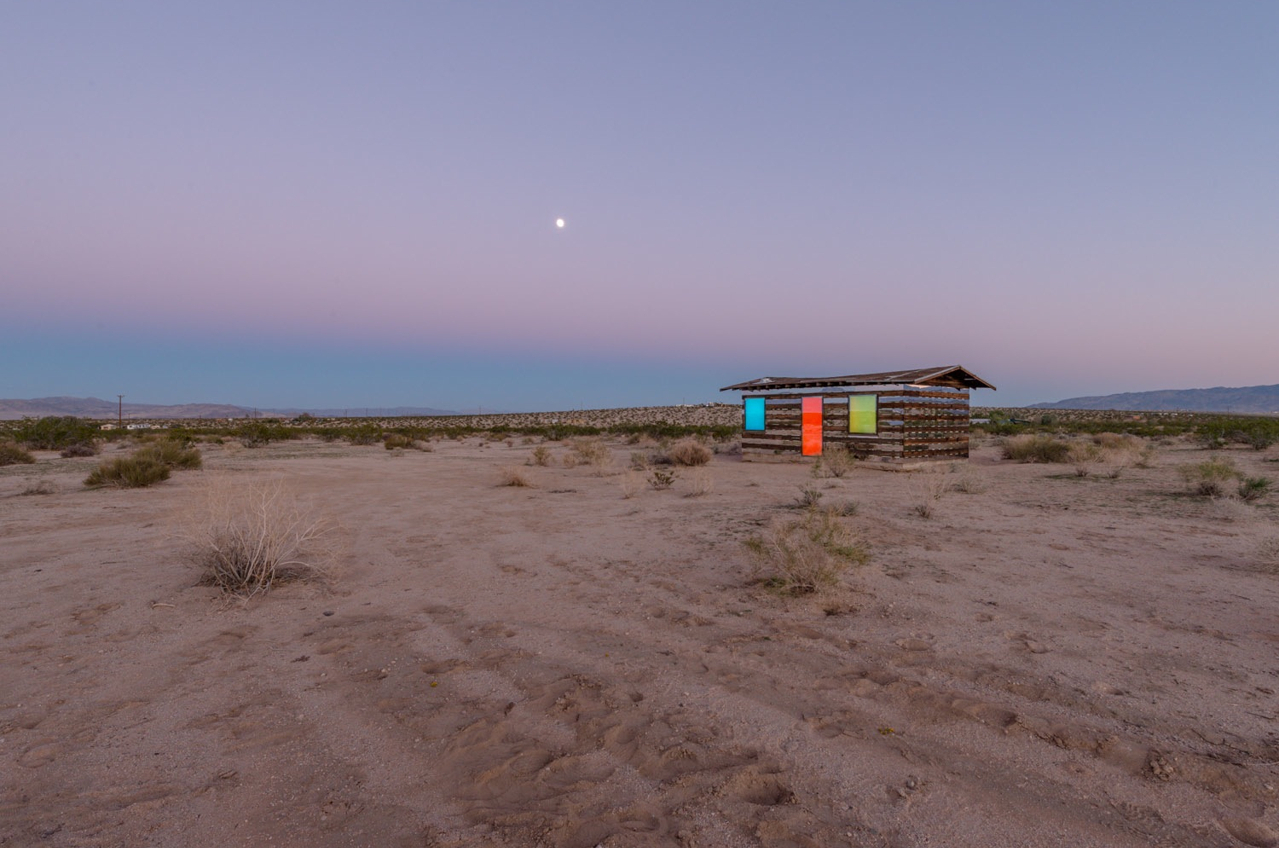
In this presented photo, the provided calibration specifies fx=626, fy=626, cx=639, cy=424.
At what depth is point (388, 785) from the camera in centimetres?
290

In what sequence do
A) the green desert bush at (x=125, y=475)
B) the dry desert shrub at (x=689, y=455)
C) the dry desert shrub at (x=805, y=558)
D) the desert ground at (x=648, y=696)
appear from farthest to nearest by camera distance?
1. the dry desert shrub at (x=689, y=455)
2. the green desert bush at (x=125, y=475)
3. the dry desert shrub at (x=805, y=558)
4. the desert ground at (x=648, y=696)

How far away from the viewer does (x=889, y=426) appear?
56.4 ft

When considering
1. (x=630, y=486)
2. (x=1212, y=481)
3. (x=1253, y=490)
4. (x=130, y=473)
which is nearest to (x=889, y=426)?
(x=1212, y=481)

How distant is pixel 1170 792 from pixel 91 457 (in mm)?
27595

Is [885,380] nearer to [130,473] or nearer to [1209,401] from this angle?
[130,473]

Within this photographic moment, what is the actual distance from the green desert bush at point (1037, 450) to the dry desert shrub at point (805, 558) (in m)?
14.5

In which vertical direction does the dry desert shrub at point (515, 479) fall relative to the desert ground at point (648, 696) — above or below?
above

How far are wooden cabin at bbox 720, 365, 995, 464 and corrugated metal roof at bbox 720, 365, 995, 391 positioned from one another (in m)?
0.02

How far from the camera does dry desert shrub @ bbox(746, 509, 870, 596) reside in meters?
5.58

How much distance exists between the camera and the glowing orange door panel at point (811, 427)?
18984 mm

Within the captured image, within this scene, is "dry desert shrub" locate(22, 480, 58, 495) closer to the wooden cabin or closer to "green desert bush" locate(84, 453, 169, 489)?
"green desert bush" locate(84, 453, 169, 489)

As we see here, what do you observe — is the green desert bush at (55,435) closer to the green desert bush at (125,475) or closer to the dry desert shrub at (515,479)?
the green desert bush at (125,475)

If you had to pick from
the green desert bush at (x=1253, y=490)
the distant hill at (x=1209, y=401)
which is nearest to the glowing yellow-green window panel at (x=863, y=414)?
the green desert bush at (x=1253, y=490)

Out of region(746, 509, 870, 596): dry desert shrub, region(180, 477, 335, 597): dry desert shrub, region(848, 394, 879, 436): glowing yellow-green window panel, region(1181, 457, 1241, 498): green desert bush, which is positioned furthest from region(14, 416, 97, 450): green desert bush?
region(1181, 457, 1241, 498): green desert bush
